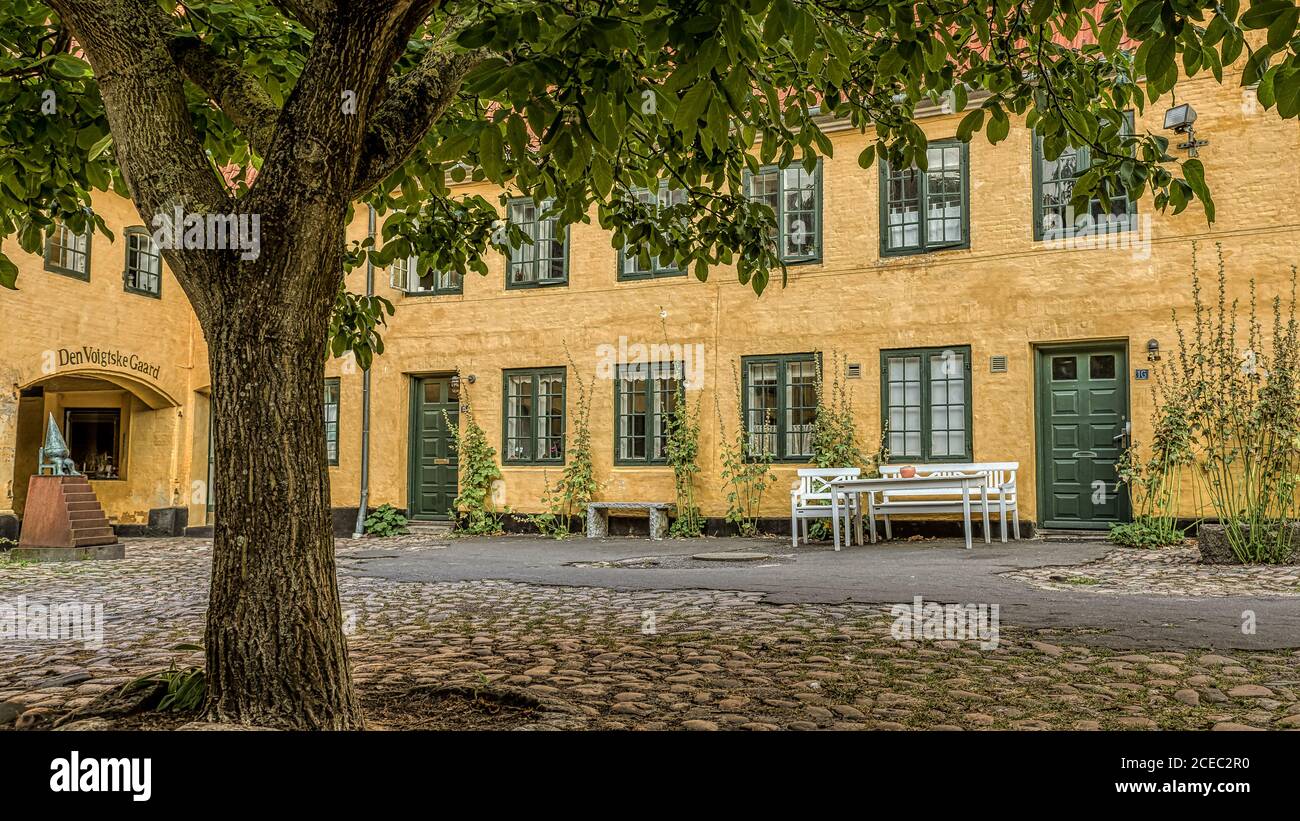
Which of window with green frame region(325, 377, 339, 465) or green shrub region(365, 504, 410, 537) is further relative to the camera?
window with green frame region(325, 377, 339, 465)

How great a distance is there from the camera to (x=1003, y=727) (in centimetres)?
355

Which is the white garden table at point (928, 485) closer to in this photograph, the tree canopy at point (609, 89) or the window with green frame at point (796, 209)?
the window with green frame at point (796, 209)

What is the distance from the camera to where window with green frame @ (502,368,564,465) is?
15.9 m

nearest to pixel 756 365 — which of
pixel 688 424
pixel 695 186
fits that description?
pixel 688 424

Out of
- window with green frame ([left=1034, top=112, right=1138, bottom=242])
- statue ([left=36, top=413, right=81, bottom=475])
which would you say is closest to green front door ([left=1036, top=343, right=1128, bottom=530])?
window with green frame ([left=1034, top=112, right=1138, bottom=242])

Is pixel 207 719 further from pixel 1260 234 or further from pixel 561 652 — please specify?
pixel 1260 234

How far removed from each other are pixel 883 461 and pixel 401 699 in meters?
10.4

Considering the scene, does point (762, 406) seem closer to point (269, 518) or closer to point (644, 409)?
point (644, 409)

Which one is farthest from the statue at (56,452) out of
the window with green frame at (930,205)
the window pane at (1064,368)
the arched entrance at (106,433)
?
the window pane at (1064,368)

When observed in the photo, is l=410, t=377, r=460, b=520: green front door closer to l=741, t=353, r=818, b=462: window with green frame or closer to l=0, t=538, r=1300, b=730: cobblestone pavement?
l=741, t=353, r=818, b=462: window with green frame

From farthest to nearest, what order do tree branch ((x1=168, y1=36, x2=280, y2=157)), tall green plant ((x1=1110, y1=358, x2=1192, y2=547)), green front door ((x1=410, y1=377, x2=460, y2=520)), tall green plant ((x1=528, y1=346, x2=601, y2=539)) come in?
green front door ((x1=410, y1=377, x2=460, y2=520)), tall green plant ((x1=528, y1=346, x2=601, y2=539)), tall green plant ((x1=1110, y1=358, x2=1192, y2=547)), tree branch ((x1=168, y1=36, x2=280, y2=157))

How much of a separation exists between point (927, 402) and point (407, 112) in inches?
424

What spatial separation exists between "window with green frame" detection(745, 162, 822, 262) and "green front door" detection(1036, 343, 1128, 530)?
137 inches

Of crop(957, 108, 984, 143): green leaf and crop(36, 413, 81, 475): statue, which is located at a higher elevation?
crop(957, 108, 984, 143): green leaf
